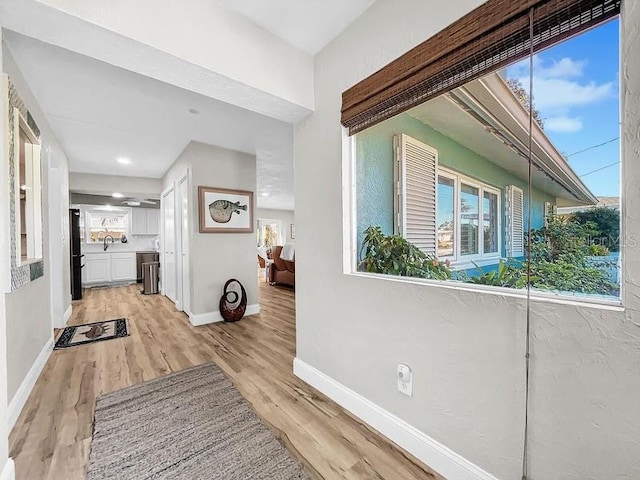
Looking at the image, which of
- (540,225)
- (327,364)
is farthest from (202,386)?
(540,225)

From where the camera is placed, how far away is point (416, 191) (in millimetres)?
1559

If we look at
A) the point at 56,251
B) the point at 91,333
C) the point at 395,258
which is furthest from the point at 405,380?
the point at 56,251

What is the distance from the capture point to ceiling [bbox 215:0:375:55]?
1.52 metres

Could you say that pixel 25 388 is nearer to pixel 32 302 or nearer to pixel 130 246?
pixel 32 302

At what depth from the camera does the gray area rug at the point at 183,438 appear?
4.17 ft

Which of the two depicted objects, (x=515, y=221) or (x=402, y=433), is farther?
(x=402, y=433)

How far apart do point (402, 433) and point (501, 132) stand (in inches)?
59.2

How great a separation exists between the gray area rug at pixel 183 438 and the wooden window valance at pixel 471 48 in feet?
5.97

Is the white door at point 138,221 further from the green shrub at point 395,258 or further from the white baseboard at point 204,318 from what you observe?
the green shrub at point 395,258

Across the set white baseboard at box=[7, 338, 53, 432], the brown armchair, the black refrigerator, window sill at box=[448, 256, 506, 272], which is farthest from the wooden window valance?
the black refrigerator

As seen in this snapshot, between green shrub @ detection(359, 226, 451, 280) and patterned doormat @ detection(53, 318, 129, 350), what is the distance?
9.80ft

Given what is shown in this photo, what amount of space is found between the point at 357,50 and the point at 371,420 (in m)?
2.13

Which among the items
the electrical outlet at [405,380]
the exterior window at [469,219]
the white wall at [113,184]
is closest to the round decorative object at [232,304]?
the electrical outlet at [405,380]

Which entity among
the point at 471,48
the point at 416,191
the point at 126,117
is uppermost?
the point at 126,117
